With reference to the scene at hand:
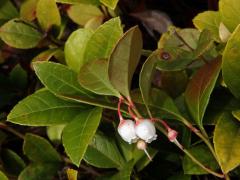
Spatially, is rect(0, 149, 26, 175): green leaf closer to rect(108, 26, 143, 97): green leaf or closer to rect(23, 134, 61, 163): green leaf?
rect(23, 134, 61, 163): green leaf

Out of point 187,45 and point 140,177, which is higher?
point 187,45

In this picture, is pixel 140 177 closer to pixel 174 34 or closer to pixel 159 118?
pixel 159 118

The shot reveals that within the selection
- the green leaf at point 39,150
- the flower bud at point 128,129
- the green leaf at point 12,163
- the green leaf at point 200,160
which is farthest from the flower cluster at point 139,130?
the green leaf at point 12,163

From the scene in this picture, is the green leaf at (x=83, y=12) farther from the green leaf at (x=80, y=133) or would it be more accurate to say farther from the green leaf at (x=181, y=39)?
the green leaf at (x=80, y=133)

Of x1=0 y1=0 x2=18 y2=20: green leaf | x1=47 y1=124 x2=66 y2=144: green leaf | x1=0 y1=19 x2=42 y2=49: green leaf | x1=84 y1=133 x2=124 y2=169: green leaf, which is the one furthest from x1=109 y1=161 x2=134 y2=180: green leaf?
x1=0 y1=0 x2=18 y2=20: green leaf

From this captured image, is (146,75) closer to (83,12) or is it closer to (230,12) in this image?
(230,12)

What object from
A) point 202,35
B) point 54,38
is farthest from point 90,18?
point 202,35
